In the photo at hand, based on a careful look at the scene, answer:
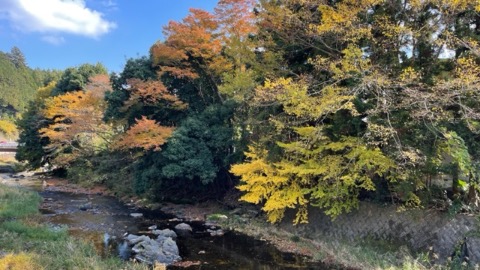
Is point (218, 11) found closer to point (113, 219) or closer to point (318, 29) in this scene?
point (318, 29)

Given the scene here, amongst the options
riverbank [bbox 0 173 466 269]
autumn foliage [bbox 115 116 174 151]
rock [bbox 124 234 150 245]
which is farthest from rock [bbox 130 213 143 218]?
rock [bbox 124 234 150 245]

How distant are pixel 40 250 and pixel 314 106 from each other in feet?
30.3

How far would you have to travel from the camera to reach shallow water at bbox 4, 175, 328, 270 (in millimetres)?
11555

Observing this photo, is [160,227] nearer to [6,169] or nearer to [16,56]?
[6,169]

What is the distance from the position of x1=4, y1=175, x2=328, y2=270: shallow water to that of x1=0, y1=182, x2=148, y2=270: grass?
4.41 ft

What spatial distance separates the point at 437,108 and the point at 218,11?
43.9ft

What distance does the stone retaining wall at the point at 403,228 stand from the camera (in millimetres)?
10305

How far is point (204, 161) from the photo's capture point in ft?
60.4

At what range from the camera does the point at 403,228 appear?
1173cm

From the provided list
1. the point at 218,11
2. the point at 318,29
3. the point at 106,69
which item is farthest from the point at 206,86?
the point at 106,69

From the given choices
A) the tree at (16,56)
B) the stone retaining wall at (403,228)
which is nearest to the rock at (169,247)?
the stone retaining wall at (403,228)

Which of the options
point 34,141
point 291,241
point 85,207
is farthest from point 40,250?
point 34,141

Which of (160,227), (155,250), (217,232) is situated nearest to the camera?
(155,250)

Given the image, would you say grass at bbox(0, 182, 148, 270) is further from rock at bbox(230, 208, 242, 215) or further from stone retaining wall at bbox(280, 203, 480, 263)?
rock at bbox(230, 208, 242, 215)
